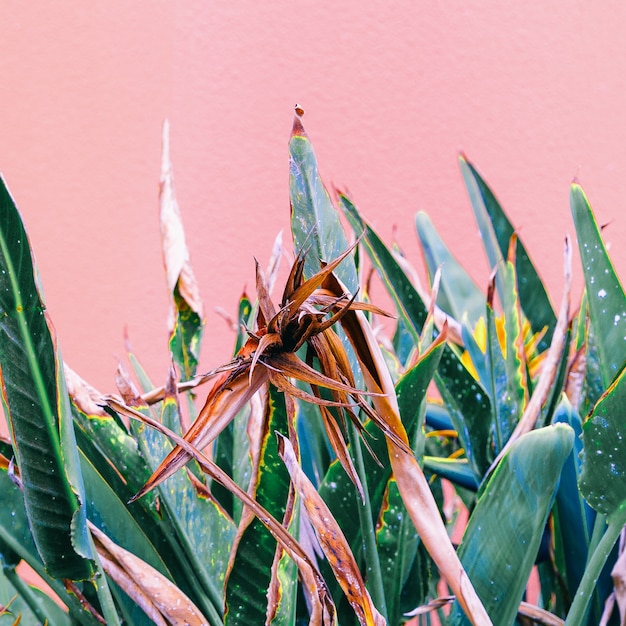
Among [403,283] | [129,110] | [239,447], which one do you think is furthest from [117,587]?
[129,110]

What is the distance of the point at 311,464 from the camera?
1.20 ft

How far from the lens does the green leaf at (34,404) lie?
0.20m

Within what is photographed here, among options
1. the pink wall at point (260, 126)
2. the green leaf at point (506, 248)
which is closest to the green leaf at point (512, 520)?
the green leaf at point (506, 248)

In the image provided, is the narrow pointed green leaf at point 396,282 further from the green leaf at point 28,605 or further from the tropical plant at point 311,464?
the green leaf at point 28,605

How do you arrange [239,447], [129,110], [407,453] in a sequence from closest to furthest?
1. [407,453]
2. [239,447]
3. [129,110]

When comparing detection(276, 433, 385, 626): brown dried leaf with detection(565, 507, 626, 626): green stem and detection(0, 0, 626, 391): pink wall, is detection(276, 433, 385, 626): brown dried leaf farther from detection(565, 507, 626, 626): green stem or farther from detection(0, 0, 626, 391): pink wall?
detection(0, 0, 626, 391): pink wall

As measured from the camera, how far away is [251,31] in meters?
0.97

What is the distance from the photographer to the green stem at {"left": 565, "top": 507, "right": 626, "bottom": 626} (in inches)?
9.1

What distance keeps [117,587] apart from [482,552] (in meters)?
0.15

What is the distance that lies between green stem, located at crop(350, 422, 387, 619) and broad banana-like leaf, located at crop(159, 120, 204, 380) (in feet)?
0.50

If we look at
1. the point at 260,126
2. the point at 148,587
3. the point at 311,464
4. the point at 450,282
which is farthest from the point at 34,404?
the point at 260,126

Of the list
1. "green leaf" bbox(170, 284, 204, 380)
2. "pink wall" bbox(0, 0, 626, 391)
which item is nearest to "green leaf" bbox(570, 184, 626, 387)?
"green leaf" bbox(170, 284, 204, 380)

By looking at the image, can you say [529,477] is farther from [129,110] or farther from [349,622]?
[129,110]

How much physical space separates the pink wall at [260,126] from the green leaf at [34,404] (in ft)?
2.44
